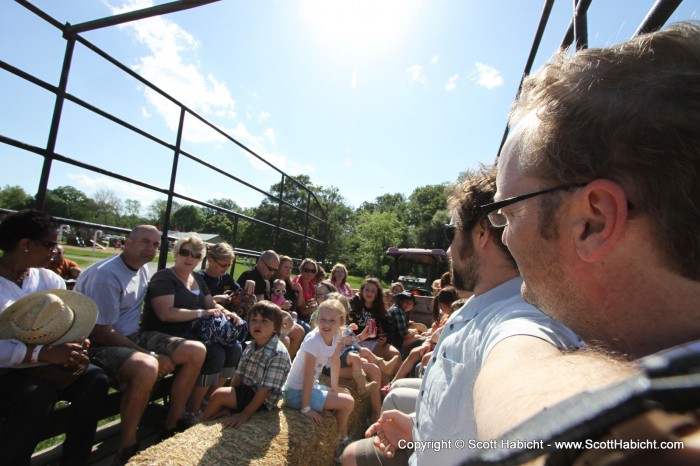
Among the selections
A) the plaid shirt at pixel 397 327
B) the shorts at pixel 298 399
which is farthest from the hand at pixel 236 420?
the plaid shirt at pixel 397 327

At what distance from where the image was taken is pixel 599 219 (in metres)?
0.60

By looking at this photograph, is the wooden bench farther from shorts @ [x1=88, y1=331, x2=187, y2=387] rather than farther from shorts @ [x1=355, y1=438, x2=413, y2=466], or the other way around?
shorts @ [x1=355, y1=438, x2=413, y2=466]

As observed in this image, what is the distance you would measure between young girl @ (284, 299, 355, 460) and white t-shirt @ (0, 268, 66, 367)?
193 centimetres

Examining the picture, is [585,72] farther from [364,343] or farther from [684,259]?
[364,343]

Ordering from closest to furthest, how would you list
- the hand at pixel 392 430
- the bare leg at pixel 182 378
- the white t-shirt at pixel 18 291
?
the hand at pixel 392 430 < the white t-shirt at pixel 18 291 < the bare leg at pixel 182 378

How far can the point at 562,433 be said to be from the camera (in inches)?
10.8

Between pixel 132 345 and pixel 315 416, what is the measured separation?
63.2 inches

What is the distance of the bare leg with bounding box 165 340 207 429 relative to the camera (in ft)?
9.78

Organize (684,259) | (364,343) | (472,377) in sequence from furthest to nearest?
(364,343) < (472,377) < (684,259)

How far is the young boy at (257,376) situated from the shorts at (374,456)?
1125 millimetres

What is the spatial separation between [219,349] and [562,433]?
3601mm

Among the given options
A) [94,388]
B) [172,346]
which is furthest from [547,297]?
[172,346]

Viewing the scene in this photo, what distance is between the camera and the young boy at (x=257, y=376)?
2.90 m

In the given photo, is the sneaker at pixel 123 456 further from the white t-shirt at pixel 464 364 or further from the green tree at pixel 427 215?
the green tree at pixel 427 215
